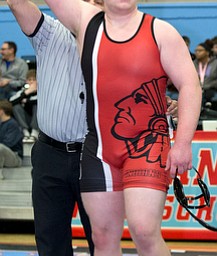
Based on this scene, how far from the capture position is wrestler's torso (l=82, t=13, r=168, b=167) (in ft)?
10.6

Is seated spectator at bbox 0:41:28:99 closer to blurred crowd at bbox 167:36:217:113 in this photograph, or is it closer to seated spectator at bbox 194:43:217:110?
blurred crowd at bbox 167:36:217:113

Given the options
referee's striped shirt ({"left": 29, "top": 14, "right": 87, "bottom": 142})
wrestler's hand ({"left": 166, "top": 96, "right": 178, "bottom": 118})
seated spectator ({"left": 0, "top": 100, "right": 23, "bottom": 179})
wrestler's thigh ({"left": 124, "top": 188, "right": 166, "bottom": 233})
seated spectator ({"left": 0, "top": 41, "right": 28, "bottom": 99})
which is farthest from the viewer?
seated spectator ({"left": 0, "top": 41, "right": 28, "bottom": 99})

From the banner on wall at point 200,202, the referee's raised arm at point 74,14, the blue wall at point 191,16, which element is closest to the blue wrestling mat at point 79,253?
the banner on wall at point 200,202

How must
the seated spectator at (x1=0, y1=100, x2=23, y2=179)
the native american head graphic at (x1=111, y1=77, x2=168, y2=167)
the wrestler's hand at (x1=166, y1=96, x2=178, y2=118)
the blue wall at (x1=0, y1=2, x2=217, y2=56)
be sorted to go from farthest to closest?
the blue wall at (x1=0, y1=2, x2=217, y2=56)
the seated spectator at (x1=0, y1=100, x2=23, y2=179)
the wrestler's hand at (x1=166, y1=96, x2=178, y2=118)
the native american head graphic at (x1=111, y1=77, x2=168, y2=167)

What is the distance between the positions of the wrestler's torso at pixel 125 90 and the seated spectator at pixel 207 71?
16.6 ft

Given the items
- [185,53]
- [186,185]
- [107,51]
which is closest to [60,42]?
[107,51]

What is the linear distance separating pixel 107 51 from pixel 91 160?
52 centimetres

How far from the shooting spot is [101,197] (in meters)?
3.30

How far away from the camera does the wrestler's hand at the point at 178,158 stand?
318 cm

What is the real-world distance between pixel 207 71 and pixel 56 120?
214 inches

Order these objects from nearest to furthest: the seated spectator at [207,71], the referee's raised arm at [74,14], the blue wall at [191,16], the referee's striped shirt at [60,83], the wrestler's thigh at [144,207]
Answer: the wrestler's thigh at [144,207] < the referee's raised arm at [74,14] < the referee's striped shirt at [60,83] < the seated spectator at [207,71] < the blue wall at [191,16]

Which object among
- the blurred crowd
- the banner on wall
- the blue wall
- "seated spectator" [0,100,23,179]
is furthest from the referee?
the blue wall

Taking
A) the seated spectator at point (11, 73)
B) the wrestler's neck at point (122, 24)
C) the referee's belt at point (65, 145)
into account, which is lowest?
the seated spectator at point (11, 73)

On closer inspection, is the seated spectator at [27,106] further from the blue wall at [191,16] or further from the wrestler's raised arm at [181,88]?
the wrestler's raised arm at [181,88]
